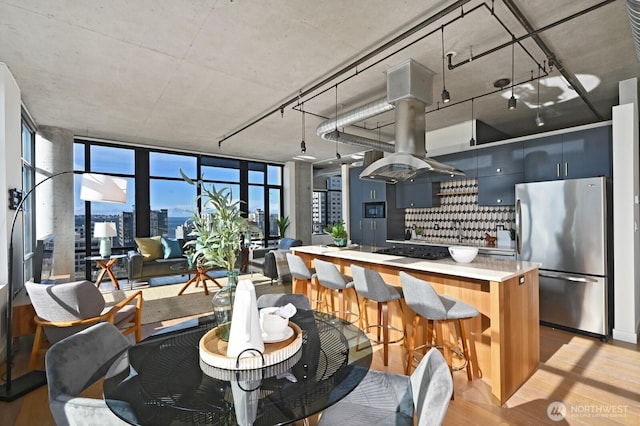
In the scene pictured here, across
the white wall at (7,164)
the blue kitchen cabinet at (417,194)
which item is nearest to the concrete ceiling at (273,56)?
the white wall at (7,164)

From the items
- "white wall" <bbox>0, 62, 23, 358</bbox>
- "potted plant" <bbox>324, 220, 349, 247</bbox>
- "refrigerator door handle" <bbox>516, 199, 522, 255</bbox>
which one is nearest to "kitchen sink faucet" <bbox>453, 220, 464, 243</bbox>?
"refrigerator door handle" <bbox>516, 199, 522, 255</bbox>

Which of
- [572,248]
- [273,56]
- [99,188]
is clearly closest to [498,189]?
[572,248]

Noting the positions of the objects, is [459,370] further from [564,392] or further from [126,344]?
[126,344]

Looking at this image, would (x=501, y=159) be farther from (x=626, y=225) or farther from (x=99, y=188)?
(x=99, y=188)

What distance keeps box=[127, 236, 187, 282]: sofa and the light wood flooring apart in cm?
280

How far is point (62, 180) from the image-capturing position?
231 inches

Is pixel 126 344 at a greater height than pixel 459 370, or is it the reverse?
pixel 126 344

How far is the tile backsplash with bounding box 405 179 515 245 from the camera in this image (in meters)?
5.23

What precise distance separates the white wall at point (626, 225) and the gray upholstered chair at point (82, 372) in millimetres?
4528

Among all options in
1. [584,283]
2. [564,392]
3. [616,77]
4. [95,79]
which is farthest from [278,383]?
[616,77]

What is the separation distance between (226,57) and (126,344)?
9.13 feet

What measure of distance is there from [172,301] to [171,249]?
2.34 m

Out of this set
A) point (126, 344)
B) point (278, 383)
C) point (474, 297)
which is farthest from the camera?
point (474, 297)

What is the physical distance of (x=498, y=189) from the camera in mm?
4781
